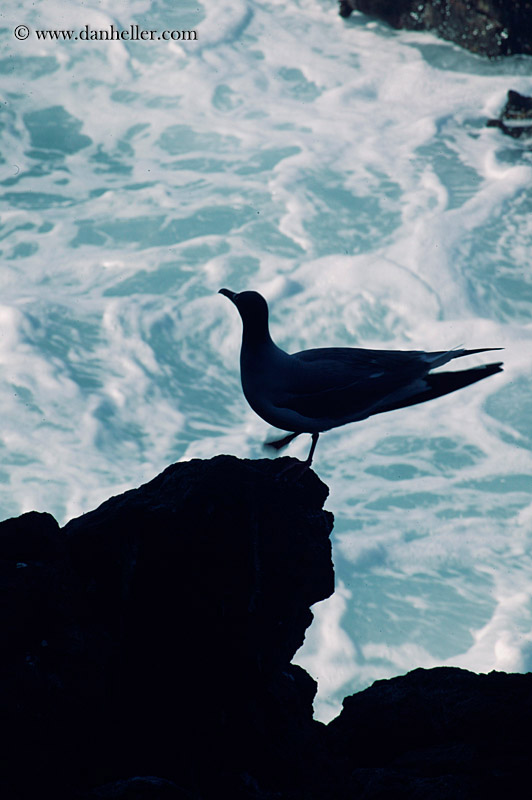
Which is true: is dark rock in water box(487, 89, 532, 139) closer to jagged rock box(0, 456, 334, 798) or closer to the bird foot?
the bird foot

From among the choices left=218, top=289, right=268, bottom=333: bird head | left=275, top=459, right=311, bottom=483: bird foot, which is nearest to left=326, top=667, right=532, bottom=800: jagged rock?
left=275, top=459, right=311, bottom=483: bird foot

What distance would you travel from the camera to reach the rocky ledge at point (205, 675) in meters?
3.36

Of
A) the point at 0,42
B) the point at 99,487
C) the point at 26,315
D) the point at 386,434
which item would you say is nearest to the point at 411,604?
the point at 386,434

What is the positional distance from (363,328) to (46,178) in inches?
261

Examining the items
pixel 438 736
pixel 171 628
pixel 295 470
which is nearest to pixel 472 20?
pixel 295 470

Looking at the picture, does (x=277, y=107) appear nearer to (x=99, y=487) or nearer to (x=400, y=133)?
(x=400, y=133)

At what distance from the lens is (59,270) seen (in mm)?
12938

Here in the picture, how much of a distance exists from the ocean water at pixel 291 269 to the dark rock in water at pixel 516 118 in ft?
1.03

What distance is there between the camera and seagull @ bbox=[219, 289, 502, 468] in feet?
15.0

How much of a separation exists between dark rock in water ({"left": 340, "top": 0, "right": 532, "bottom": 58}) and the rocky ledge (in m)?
15.3

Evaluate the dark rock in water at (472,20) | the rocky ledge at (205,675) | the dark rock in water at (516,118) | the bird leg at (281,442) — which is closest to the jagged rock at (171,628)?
the rocky ledge at (205,675)

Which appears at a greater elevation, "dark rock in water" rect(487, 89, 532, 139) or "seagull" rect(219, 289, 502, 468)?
"seagull" rect(219, 289, 502, 468)

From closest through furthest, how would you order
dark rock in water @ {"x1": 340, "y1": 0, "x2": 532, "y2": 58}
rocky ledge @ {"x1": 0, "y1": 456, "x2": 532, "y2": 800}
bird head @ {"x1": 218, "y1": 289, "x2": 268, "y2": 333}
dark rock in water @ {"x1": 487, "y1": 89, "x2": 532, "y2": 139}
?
rocky ledge @ {"x1": 0, "y1": 456, "x2": 532, "y2": 800} → bird head @ {"x1": 218, "y1": 289, "x2": 268, "y2": 333} → dark rock in water @ {"x1": 487, "y1": 89, "x2": 532, "y2": 139} → dark rock in water @ {"x1": 340, "y1": 0, "x2": 532, "y2": 58}

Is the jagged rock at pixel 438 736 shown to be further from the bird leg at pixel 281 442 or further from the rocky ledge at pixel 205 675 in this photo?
the bird leg at pixel 281 442
